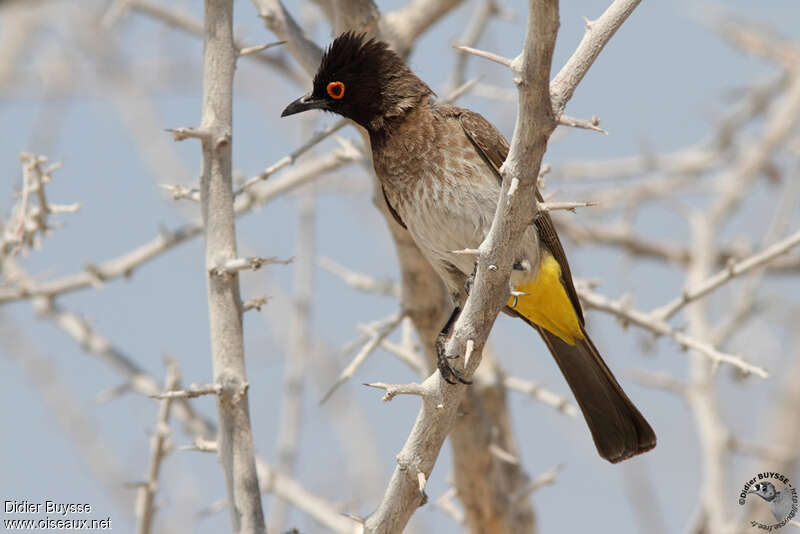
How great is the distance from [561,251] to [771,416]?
13.3ft

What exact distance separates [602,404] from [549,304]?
0.47 metres

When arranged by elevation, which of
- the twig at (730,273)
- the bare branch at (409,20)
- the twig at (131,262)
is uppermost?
the bare branch at (409,20)

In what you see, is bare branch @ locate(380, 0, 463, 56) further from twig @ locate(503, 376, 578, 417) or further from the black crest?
twig @ locate(503, 376, 578, 417)

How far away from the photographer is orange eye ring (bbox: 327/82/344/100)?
4.14m

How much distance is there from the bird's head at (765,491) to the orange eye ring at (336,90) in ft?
7.68

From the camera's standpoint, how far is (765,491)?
12.1ft

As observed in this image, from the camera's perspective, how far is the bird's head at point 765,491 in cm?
366

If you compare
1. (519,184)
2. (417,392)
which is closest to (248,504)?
(417,392)

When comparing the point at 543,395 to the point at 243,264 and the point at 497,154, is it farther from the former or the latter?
the point at 243,264

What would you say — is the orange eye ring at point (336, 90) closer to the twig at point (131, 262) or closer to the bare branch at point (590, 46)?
the twig at point (131, 262)

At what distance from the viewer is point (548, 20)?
80.6 inches

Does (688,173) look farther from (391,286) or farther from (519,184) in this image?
(519,184)

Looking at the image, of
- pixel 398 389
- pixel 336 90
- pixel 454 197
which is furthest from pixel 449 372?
pixel 336 90

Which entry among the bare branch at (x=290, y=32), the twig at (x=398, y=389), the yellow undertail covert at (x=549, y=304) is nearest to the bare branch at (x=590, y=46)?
the twig at (x=398, y=389)
